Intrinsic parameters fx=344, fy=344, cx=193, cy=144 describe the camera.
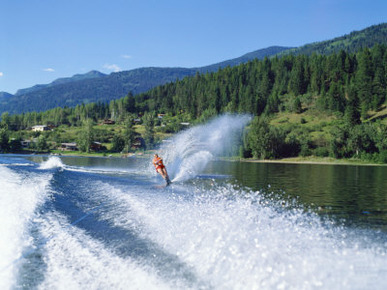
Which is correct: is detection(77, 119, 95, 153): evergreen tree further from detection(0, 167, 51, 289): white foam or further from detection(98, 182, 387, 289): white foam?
detection(98, 182, 387, 289): white foam

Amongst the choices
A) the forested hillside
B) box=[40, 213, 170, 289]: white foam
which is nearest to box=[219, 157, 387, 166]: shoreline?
the forested hillside

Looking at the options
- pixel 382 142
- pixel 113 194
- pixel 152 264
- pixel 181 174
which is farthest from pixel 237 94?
pixel 152 264

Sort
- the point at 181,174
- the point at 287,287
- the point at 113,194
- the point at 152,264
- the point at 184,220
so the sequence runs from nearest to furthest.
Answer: the point at 287,287, the point at 152,264, the point at 184,220, the point at 113,194, the point at 181,174

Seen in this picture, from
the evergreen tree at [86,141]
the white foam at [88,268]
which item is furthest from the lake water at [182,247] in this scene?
the evergreen tree at [86,141]

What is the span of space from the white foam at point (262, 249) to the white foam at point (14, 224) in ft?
8.83

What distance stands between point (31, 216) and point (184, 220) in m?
4.96

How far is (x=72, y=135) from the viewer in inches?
5005

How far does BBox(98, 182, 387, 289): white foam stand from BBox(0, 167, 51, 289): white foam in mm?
2691

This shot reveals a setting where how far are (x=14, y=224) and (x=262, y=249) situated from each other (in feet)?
22.6

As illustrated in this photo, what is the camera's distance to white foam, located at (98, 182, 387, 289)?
18.1ft

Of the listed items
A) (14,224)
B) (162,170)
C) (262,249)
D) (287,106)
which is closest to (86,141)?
(287,106)

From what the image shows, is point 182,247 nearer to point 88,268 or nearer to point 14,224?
point 88,268

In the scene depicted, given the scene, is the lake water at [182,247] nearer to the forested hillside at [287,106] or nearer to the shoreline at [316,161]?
the shoreline at [316,161]

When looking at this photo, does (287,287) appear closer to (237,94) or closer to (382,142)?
(382,142)
